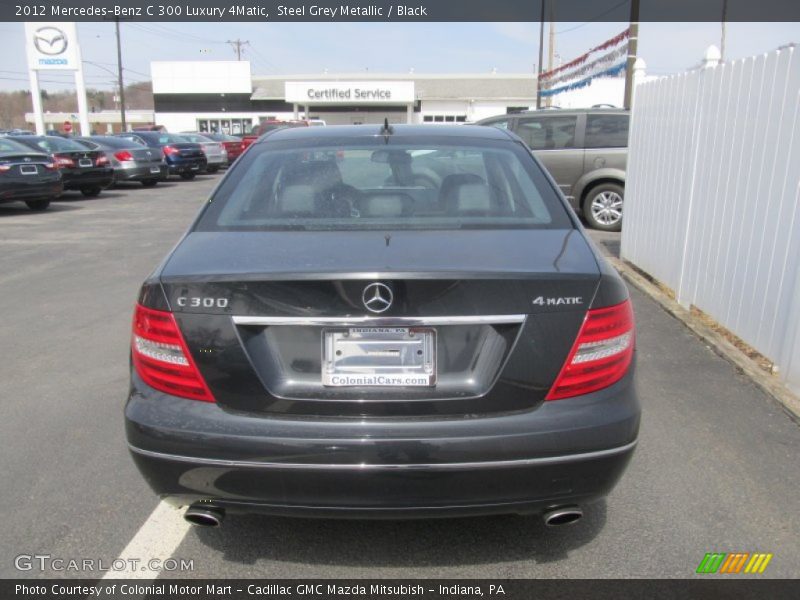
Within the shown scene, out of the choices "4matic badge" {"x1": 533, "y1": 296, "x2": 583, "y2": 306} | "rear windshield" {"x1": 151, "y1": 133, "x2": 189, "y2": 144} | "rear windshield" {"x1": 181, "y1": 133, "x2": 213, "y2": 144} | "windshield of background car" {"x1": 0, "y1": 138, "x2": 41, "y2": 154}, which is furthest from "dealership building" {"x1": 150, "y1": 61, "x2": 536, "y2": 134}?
"4matic badge" {"x1": 533, "y1": 296, "x2": 583, "y2": 306}

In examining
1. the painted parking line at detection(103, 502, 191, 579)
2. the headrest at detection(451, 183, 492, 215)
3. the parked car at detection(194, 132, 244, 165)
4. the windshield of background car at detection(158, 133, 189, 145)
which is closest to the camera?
the painted parking line at detection(103, 502, 191, 579)

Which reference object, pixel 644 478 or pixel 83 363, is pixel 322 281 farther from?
pixel 83 363

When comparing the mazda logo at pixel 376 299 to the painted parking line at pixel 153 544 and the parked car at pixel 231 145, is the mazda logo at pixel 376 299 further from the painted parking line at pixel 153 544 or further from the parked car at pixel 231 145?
the parked car at pixel 231 145

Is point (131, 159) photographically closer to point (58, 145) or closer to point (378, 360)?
point (58, 145)

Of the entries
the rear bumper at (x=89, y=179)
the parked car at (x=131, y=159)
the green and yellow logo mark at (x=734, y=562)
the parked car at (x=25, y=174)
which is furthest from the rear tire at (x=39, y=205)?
the green and yellow logo mark at (x=734, y=562)

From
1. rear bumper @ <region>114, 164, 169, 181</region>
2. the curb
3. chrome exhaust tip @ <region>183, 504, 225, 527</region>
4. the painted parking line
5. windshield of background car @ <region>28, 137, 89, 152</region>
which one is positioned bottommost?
the painted parking line

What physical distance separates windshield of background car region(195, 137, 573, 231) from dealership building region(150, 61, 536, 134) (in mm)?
50315

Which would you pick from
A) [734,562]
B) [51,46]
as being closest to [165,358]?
[734,562]

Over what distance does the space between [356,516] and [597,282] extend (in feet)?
3.73

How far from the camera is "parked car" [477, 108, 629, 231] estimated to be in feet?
35.7

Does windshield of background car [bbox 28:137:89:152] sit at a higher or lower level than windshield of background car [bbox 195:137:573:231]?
lower

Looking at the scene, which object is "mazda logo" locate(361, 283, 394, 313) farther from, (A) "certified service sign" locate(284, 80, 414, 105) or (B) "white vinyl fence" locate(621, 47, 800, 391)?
(A) "certified service sign" locate(284, 80, 414, 105)

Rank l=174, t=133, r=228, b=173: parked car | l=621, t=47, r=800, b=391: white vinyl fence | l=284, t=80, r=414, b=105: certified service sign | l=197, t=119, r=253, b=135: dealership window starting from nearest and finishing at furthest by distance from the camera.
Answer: l=621, t=47, r=800, b=391: white vinyl fence, l=174, t=133, r=228, b=173: parked car, l=284, t=80, r=414, b=105: certified service sign, l=197, t=119, r=253, b=135: dealership window

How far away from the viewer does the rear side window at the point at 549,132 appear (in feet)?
36.3
